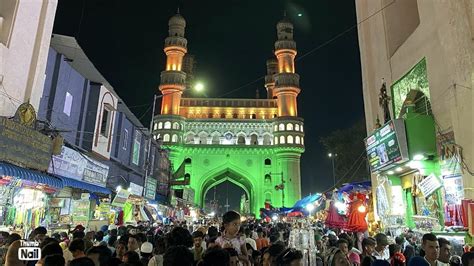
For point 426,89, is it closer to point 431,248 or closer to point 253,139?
point 431,248

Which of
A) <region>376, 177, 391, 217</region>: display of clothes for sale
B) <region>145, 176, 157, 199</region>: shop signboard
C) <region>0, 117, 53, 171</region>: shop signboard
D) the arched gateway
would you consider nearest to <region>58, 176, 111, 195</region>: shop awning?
<region>0, 117, 53, 171</region>: shop signboard

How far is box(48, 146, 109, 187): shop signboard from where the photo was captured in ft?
34.3

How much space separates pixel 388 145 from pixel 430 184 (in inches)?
73.0

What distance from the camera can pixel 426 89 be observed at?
10391mm

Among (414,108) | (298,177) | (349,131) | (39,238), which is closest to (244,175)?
(298,177)

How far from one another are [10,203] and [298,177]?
43.3m

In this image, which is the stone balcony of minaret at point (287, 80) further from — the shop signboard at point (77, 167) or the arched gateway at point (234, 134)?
the shop signboard at point (77, 167)

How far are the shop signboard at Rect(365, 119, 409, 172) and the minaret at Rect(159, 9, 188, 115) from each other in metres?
38.3

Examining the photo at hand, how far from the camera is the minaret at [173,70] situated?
48719mm

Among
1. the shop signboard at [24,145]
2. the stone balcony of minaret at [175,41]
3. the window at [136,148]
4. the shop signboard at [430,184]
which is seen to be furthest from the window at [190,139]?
the shop signboard at [430,184]

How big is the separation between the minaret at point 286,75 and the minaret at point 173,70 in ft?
46.6

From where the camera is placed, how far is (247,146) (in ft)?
166

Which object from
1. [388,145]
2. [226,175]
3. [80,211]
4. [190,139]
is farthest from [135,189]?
[226,175]

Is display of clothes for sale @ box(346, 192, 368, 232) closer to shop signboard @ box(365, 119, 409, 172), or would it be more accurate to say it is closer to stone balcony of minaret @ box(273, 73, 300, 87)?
shop signboard @ box(365, 119, 409, 172)
